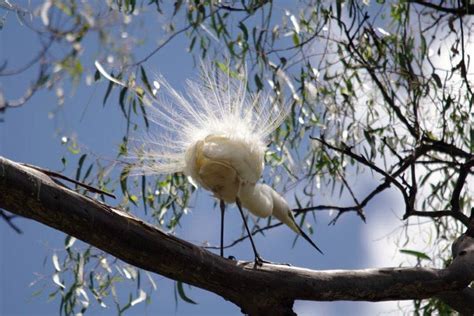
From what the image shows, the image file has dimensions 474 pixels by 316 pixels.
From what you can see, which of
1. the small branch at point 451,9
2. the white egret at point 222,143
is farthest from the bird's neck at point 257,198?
the small branch at point 451,9

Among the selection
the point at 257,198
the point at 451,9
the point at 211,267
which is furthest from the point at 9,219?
the point at 451,9

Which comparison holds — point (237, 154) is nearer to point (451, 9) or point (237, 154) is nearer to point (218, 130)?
point (218, 130)

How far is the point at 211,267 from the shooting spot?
5.39ft

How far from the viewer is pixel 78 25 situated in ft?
4.79

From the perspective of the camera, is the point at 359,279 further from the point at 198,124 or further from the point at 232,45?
the point at 232,45

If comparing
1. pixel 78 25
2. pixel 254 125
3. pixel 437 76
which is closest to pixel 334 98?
pixel 437 76

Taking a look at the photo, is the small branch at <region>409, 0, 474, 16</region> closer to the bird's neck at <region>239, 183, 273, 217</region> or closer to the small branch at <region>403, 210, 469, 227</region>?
the small branch at <region>403, 210, 469, 227</region>

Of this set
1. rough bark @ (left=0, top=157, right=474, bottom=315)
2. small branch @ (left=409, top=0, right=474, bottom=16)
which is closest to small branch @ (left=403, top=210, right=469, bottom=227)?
rough bark @ (left=0, top=157, right=474, bottom=315)

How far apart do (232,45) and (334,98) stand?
0.41 m

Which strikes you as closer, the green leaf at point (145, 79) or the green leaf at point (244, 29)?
the green leaf at point (145, 79)

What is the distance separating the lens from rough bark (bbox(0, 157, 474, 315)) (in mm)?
1418

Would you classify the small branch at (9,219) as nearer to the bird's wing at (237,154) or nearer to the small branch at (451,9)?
the bird's wing at (237,154)

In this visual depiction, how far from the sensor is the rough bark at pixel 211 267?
142 cm

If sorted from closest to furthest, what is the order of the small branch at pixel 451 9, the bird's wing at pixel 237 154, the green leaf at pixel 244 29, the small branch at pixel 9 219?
the small branch at pixel 9 219 → the bird's wing at pixel 237 154 → the green leaf at pixel 244 29 → the small branch at pixel 451 9
